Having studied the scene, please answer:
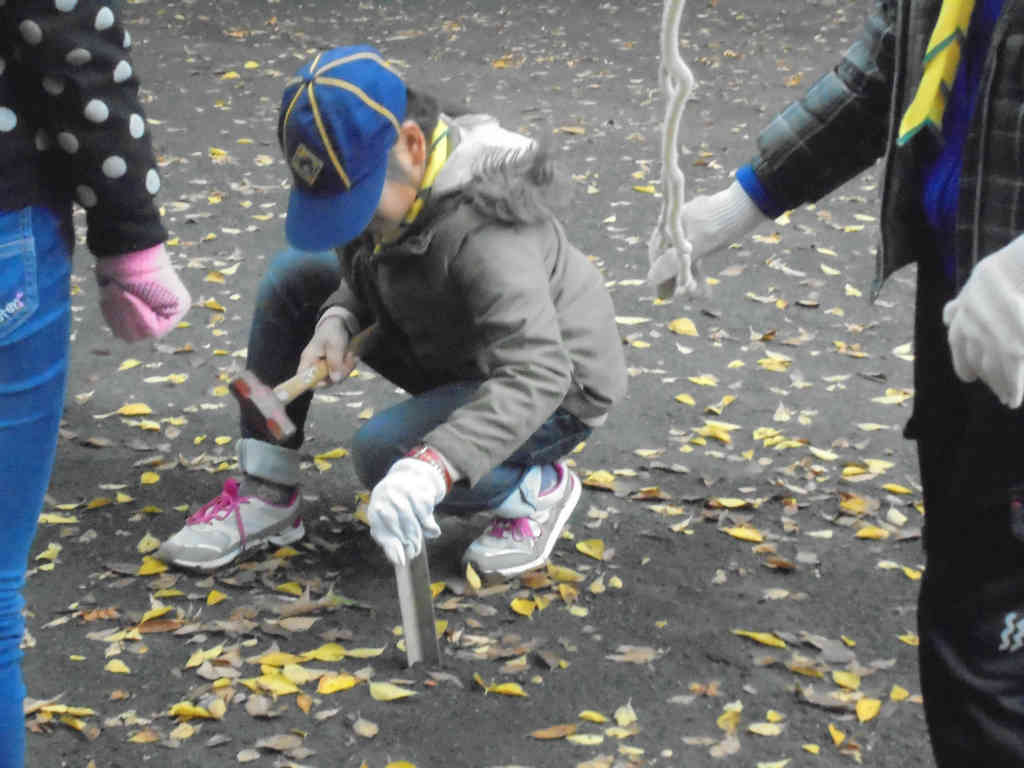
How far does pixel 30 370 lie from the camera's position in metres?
1.81

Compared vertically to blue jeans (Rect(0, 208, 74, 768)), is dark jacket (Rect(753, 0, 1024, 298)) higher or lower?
higher

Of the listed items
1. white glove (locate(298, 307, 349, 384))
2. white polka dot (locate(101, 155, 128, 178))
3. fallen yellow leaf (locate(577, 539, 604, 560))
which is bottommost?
fallen yellow leaf (locate(577, 539, 604, 560))

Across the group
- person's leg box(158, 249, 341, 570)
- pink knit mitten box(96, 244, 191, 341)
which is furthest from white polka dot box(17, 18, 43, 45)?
person's leg box(158, 249, 341, 570)

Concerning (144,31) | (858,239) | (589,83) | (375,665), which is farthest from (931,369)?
(144,31)

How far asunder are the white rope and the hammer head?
1.08 meters

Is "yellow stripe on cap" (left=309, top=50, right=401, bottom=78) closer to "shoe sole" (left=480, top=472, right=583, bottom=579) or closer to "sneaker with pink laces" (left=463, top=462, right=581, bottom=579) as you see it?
"sneaker with pink laces" (left=463, top=462, right=581, bottom=579)

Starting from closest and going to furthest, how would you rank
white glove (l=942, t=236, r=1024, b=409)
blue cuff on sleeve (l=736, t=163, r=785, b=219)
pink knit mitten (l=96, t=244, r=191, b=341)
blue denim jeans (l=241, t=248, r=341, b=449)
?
white glove (l=942, t=236, r=1024, b=409) < pink knit mitten (l=96, t=244, r=191, b=341) < blue cuff on sleeve (l=736, t=163, r=785, b=219) < blue denim jeans (l=241, t=248, r=341, b=449)

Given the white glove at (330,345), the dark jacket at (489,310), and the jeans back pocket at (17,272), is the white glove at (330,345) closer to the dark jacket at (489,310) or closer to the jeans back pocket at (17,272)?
the dark jacket at (489,310)

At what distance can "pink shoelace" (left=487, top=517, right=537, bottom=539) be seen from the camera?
129 inches

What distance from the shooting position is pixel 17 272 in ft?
5.65

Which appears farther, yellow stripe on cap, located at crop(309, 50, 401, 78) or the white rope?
yellow stripe on cap, located at crop(309, 50, 401, 78)

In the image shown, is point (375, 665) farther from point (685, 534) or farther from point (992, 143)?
point (992, 143)

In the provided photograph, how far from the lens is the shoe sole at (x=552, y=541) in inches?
128

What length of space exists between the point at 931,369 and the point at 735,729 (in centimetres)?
103
